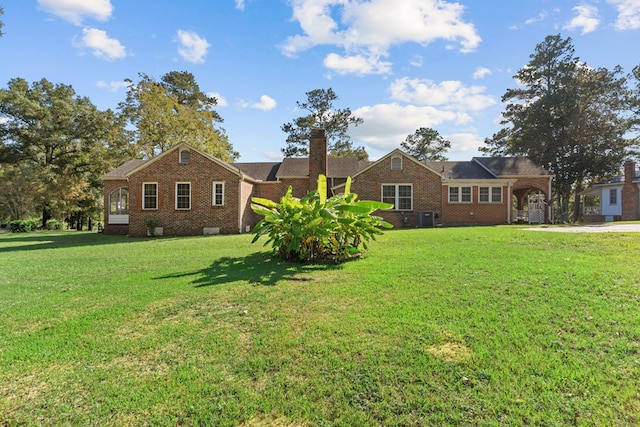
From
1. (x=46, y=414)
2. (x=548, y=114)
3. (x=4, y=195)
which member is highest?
(x=548, y=114)

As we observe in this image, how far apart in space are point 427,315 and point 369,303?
33.8 inches

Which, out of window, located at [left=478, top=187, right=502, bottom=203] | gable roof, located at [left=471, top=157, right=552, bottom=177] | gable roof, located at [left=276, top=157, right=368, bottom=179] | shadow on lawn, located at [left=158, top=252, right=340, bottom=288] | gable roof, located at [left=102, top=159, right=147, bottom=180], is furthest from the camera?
gable roof, located at [left=471, top=157, right=552, bottom=177]

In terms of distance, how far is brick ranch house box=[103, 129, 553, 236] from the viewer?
18969 mm

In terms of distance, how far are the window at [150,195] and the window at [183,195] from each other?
1217mm

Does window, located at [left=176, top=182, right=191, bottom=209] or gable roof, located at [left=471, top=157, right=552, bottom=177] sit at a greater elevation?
gable roof, located at [left=471, top=157, right=552, bottom=177]

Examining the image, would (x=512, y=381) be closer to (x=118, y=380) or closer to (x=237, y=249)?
(x=118, y=380)

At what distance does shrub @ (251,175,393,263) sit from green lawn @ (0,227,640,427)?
61.0 inches

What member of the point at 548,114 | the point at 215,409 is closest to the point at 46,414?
the point at 215,409

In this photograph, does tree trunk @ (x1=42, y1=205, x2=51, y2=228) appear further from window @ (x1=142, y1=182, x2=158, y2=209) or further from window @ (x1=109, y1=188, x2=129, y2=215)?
window @ (x1=142, y1=182, x2=158, y2=209)

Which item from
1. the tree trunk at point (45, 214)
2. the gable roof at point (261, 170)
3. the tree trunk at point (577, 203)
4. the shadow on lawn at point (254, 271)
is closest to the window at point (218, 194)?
the gable roof at point (261, 170)

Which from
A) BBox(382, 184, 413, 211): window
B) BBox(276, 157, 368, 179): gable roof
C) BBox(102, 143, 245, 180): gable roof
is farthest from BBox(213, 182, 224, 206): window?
BBox(382, 184, 413, 211): window

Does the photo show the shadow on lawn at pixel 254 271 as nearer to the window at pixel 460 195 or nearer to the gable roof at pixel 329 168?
the gable roof at pixel 329 168

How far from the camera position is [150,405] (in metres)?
2.80

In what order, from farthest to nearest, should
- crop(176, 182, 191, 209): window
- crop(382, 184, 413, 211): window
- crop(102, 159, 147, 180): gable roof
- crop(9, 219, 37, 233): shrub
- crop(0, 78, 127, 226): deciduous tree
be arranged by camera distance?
crop(0, 78, 127, 226): deciduous tree < crop(9, 219, 37, 233): shrub < crop(102, 159, 147, 180): gable roof < crop(382, 184, 413, 211): window < crop(176, 182, 191, 209): window
